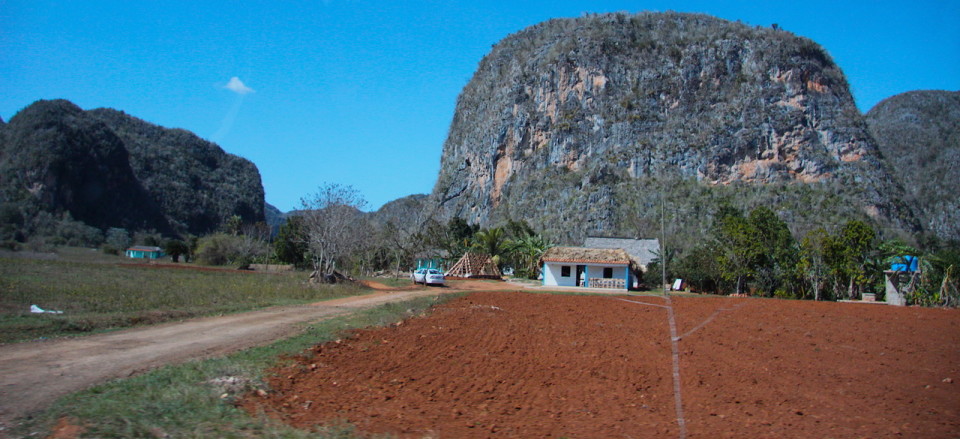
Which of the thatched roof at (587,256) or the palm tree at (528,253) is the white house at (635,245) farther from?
the thatched roof at (587,256)

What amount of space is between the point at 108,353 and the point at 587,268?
40830mm

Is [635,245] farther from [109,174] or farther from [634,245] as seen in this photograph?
[109,174]

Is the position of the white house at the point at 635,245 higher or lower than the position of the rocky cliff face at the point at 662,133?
lower

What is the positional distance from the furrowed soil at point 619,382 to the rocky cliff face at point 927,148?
283 feet

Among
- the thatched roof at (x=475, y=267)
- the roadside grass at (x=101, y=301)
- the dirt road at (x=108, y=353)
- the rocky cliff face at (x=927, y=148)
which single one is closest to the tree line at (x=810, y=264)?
the thatched roof at (x=475, y=267)

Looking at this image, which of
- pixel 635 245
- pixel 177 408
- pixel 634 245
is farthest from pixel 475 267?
pixel 177 408

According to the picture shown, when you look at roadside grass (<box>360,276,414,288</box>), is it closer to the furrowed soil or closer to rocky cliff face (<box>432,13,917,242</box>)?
the furrowed soil

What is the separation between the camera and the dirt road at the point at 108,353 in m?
7.50

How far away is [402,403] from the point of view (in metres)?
8.48

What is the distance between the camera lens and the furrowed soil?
26.0 ft

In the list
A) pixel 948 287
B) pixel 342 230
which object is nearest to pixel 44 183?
pixel 342 230

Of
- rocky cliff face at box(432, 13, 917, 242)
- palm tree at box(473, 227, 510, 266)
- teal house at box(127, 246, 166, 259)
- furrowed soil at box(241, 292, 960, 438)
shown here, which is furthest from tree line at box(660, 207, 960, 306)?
teal house at box(127, 246, 166, 259)

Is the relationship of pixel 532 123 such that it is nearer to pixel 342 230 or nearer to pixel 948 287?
pixel 342 230

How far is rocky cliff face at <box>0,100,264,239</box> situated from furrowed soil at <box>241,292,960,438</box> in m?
80.8
